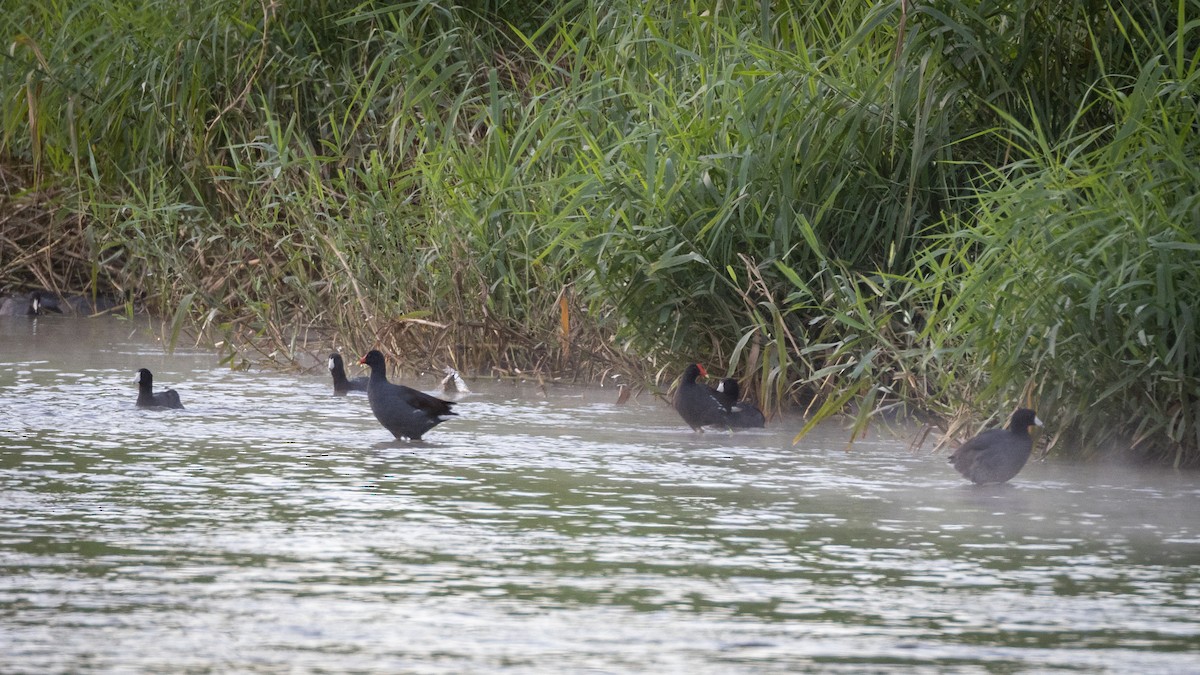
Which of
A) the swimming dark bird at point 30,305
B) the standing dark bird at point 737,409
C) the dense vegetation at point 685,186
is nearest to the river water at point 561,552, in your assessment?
the standing dark bird at point 737,409

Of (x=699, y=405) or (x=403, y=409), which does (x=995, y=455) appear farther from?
(x=403, y=409)

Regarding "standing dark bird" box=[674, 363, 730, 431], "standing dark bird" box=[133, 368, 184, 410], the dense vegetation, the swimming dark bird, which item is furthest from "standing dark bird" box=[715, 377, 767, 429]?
the swimming dark bird

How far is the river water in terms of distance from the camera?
5426mm

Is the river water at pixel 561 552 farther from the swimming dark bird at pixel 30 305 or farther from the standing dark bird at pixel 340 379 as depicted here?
the swimming dark bird at pixel 30 305

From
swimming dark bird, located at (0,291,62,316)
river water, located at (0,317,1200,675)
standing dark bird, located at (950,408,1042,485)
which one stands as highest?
swimming dark bird, located at (0,291,62,316)

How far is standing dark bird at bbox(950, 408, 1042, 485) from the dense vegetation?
1.32 feet

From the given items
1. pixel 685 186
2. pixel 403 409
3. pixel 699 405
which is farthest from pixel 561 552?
pixel 685 186

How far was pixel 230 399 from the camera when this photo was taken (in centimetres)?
1154

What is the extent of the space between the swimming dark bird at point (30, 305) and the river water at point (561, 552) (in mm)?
6253

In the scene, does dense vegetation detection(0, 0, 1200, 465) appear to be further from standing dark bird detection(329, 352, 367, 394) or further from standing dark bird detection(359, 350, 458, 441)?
standing dark bird detection(359, 350, 458, 441)

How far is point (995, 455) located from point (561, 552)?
230 centimetres

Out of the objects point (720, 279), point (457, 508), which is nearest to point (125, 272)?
point (720, 279)

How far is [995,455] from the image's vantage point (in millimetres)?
8297

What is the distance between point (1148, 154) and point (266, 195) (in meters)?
6.37
